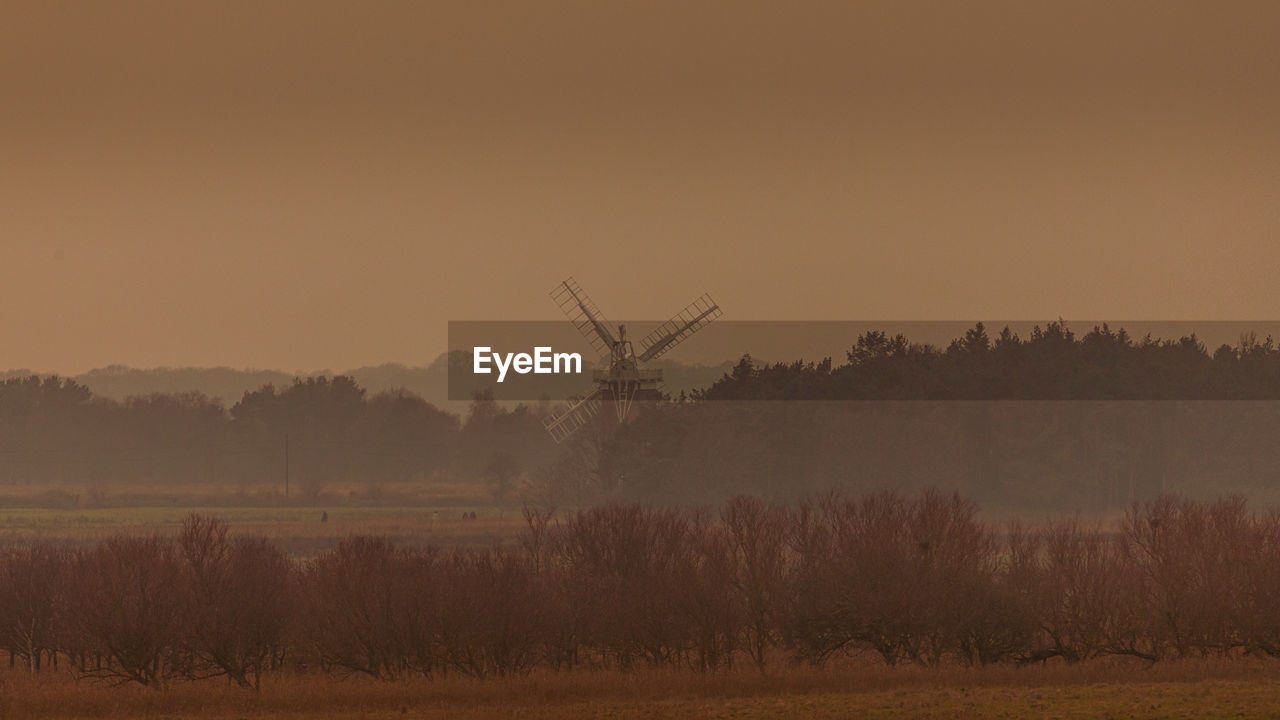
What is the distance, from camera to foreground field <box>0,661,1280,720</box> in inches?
1425

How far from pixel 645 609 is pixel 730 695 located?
8.99m

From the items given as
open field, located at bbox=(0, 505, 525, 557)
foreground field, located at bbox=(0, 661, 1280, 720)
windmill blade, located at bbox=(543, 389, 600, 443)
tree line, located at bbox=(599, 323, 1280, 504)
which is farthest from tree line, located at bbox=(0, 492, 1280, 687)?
windmill blade, located at bbox=(543, 389, 600, 443)

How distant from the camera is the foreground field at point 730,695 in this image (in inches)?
1425

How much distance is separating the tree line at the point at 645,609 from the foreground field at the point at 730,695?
185cm

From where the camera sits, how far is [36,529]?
367 ft

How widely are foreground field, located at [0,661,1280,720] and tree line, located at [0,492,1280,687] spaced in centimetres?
185

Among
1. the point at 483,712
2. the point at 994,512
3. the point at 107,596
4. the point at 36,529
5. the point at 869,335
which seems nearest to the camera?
the point at 483,712

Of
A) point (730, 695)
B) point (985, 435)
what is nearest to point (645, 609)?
point (730, 695)

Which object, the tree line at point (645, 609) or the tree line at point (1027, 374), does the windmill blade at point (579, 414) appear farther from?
the tree line at point (645, 609)

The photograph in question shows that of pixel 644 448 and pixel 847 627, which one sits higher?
pixel 644 448

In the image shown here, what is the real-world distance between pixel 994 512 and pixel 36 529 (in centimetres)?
6034

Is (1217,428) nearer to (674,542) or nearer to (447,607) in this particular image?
(674,542)

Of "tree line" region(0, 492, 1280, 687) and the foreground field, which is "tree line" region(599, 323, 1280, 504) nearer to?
"tree line" region(0, 492, 1280, 687)

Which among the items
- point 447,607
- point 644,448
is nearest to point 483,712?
point 447,607
